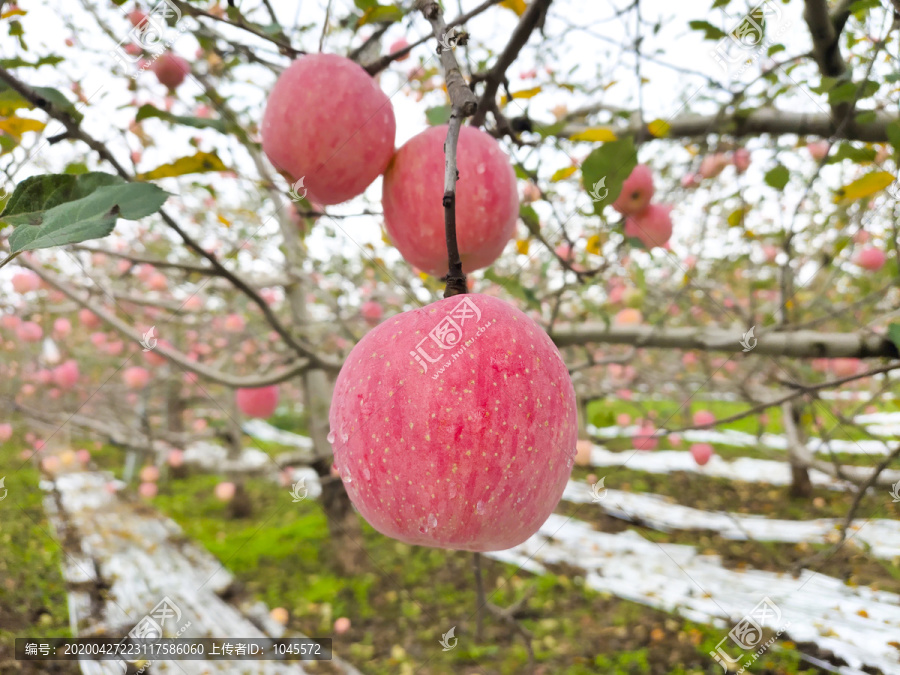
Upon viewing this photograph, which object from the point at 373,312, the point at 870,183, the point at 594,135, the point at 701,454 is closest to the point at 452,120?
the point at 594,135

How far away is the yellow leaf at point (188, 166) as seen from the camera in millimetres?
716

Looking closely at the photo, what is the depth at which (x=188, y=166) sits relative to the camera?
72 centimetres

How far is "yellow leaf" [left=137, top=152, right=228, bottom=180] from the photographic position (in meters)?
0.72

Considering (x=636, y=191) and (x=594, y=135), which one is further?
(x=636, y=191)

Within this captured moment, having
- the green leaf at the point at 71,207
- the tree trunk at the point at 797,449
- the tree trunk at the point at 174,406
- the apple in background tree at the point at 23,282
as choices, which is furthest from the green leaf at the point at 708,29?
the tree trunk at the point at 174,406

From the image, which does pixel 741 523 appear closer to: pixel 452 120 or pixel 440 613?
pixel 440 613

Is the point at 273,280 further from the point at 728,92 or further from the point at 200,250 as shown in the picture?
Result: the point at 728,92

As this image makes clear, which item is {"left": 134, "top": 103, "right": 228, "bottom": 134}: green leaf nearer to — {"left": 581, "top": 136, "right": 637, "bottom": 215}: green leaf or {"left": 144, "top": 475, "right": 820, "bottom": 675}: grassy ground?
{"left": 581, "top": 136, "right": 637, "bottom": 215}: green leaf

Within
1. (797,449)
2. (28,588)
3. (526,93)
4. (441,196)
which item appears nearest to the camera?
(441,196)

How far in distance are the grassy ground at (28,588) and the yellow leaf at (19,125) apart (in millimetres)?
1220

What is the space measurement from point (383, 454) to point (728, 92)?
1355mm

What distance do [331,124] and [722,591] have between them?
A: 2356mm

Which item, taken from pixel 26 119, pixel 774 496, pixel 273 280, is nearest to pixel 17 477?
pixel 273 280

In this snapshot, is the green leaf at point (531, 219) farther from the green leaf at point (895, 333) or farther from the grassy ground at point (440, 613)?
the grassy ground at point (440, 613)
